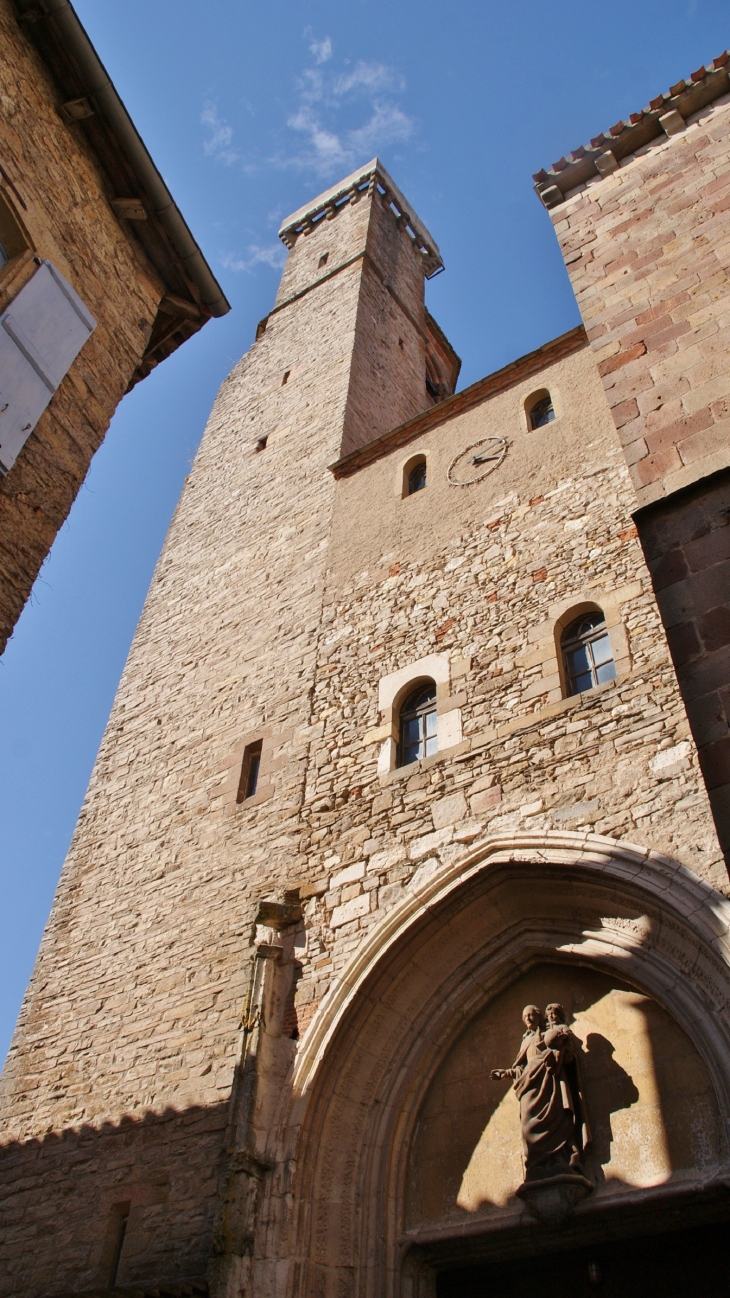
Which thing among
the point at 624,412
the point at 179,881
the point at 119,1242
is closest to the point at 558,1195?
the point at 119,1242

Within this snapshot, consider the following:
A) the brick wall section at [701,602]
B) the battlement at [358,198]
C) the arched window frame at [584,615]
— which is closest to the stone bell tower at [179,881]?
the arched window frame at [584,615]

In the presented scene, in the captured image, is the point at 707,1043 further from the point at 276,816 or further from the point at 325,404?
the point at 325,404

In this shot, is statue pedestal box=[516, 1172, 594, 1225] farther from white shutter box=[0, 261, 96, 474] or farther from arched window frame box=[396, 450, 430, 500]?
arched window frame box=[396, 450, 430, 500]

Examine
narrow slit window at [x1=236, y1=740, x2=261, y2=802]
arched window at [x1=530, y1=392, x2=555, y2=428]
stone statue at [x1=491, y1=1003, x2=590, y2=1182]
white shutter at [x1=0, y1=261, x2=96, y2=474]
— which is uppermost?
arched window at [x1=530, y1=392, x2=555, y2=428]

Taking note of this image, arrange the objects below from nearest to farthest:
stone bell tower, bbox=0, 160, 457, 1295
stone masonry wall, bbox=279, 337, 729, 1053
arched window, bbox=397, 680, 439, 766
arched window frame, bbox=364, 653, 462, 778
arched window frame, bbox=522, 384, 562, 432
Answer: stone masonry wall, bbox=279, 337, 729, 1053
stone bell tower, bbox=0, 160, 457, 1295
arched window frame, bbox=364, 653, 462, 778
arched window, bbox=397, 680, 439, 766
arched window frame, bbox=522, 384, 562, 432

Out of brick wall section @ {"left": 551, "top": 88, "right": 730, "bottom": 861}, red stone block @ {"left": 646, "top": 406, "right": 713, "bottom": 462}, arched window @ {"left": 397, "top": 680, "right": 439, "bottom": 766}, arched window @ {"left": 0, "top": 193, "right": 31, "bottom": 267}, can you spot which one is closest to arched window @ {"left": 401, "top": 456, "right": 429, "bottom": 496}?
arched window @ {"left": 397, "top": 680, "right": 439, "bottom": 766}

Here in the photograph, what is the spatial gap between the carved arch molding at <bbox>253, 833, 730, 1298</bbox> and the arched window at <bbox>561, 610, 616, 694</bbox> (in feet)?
4.38

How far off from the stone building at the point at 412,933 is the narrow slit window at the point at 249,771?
3 cm

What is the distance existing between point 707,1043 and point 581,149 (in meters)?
6.15

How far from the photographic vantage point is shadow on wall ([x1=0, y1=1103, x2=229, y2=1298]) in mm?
5691

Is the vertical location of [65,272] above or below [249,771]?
above

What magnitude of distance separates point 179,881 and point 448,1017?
9.42ft

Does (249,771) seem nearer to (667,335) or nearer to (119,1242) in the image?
(119,1242)

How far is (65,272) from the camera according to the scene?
7.02 metres
